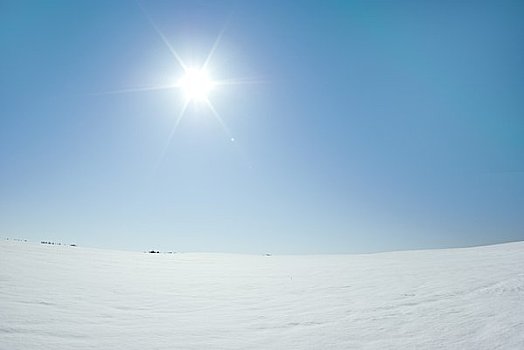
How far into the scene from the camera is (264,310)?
4254 millimetres

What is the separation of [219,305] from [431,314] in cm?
278

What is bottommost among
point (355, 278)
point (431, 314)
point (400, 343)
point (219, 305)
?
point (400, 343)

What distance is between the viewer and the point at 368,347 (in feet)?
9.30

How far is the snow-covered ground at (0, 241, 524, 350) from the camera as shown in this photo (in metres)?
2.96

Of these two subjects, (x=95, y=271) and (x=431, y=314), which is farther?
(x=95, y=271)

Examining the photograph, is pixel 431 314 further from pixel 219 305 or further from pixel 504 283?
pixel 219 305

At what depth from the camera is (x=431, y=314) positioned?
3.70 m

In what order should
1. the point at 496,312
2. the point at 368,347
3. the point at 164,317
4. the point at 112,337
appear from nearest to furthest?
1. the point at 368,347
2. the point at 112,337
3. the point at 496,312
4. the point at 164,317

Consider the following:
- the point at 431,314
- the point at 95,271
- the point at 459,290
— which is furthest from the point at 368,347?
the point at 95,271

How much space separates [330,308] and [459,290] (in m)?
2.10

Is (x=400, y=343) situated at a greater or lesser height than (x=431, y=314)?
lesser

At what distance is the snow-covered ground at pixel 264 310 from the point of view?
296cm

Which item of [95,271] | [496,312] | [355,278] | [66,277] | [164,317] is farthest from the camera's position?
[95,271]

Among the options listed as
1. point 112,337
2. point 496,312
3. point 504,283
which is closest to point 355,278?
point 504,283
